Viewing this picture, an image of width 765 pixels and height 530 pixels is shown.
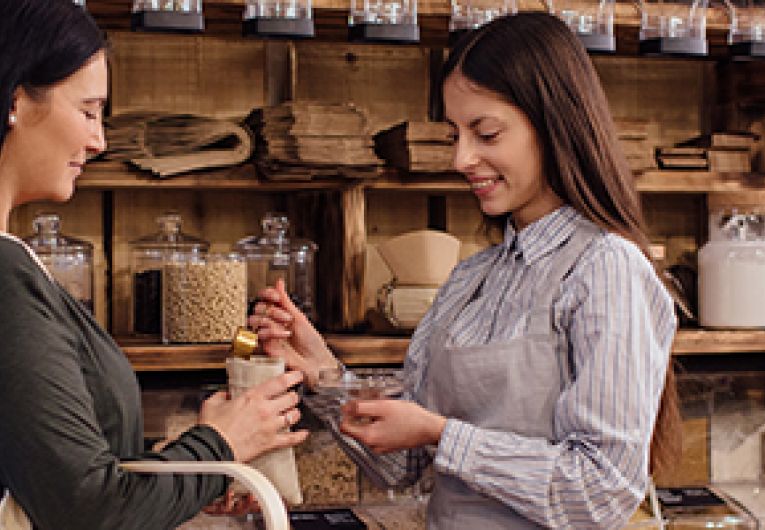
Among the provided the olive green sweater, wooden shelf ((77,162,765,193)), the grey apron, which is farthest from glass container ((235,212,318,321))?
the olive green sweater

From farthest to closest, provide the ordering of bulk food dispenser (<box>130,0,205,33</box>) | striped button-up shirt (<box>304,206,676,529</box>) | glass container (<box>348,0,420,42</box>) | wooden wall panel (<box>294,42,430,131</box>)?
wooden wall panel (<box>294,42,430,131</box>)
glass container (<box>348,0,420,42</box>)
bulk food dispenser (<box>130,0,205,33</box>)
striped button-up shirt (<box>304,206,676,529</box>)

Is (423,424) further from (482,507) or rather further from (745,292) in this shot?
(745,292)

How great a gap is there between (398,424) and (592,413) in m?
0.26

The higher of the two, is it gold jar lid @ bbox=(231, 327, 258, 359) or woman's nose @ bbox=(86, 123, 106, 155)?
woman's nose @ bbox=(86, 123, 106, 155)

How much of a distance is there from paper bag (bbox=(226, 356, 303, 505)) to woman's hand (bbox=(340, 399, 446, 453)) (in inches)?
5.4

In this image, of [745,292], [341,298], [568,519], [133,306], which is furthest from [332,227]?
[568,519]

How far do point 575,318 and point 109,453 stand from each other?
0.62m

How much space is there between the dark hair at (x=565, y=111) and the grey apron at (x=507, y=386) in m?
0.05

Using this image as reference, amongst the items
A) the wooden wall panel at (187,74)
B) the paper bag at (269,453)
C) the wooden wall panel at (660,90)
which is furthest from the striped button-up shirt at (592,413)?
the wooden wall panel at (660,90)

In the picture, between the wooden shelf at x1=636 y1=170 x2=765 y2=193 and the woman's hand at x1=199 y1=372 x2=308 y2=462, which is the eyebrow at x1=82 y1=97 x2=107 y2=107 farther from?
the wooden shelf at x1=636 y1=170 x2=765 y2=193

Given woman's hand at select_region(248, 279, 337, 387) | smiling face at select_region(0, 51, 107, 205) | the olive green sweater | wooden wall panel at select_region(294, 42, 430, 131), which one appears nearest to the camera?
the olive green sweater

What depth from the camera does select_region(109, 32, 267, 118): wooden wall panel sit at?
2541 mm

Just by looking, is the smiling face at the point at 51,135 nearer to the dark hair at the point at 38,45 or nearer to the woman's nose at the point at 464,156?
the dark hair at the point at 38,45

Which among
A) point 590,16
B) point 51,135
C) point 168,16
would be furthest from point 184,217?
point 51,135
